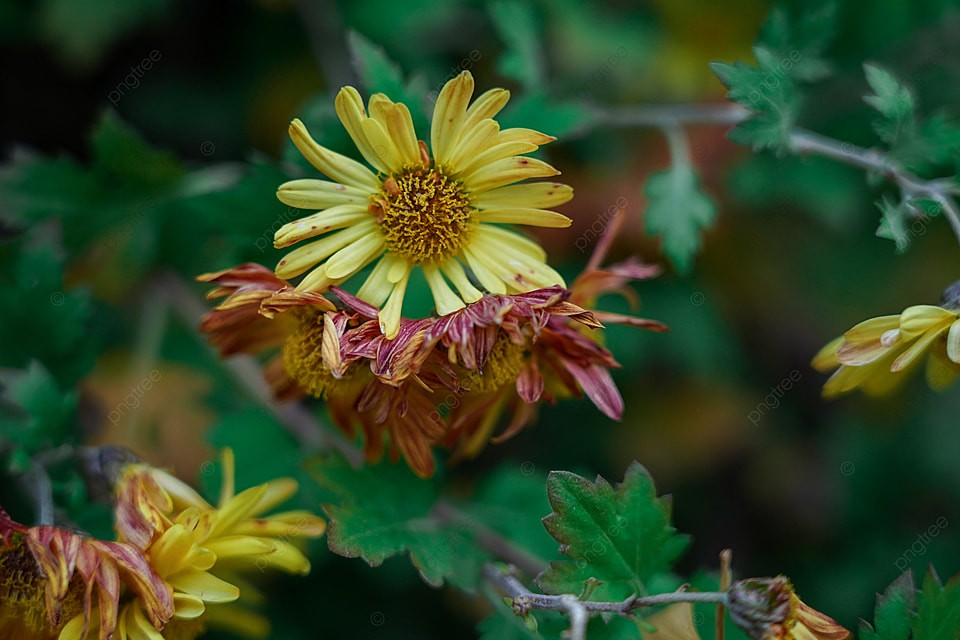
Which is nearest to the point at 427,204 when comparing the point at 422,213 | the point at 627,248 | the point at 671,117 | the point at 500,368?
the point at 422,213

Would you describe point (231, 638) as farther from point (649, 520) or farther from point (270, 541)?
point (649, 520)

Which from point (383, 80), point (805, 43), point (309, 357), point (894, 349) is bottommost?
point (309, 357)

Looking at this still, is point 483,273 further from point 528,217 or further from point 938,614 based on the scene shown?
point 938,614

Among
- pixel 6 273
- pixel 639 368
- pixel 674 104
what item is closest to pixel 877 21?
pixel 674 104

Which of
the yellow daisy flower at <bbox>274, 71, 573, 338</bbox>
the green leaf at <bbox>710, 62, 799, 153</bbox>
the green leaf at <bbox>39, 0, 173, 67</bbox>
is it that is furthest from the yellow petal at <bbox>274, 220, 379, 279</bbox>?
the green leaf at <bbox>39, 0, 173, 67</bbox>

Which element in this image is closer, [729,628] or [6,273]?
[729,628]

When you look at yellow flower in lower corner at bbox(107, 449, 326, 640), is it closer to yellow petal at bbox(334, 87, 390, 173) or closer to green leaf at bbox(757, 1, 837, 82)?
yellow petal at bbox(334, 87, 390, 173)
